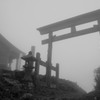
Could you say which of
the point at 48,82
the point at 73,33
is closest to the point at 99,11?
the point at 73,33

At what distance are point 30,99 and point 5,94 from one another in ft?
2.89

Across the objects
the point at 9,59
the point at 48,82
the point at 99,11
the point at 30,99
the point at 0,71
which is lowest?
the point at 30,99

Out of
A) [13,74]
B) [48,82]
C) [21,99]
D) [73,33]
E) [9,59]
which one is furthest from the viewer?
[9,59]

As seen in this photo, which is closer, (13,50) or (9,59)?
(13,50)

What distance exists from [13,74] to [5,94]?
241 cm

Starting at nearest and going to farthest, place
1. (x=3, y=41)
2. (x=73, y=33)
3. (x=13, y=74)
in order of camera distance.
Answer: (x=13, y=74), (x=73, y=33), (x=3, y=41)

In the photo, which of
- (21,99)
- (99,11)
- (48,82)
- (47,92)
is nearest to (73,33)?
(99,11)

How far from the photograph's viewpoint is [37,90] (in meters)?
7.23

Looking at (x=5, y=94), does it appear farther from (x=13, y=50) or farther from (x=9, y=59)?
(x=9, y=59)

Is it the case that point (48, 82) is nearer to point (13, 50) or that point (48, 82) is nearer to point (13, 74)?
point (13, 74)

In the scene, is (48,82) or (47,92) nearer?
(47,92)

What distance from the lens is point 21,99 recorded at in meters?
5.32

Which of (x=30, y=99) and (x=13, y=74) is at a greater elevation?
(x=13, y=74)

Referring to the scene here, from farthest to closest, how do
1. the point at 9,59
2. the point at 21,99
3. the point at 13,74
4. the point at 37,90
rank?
the point at 9,59 < the point at 13,74 < the point at 37,90 < the point at 21,99
